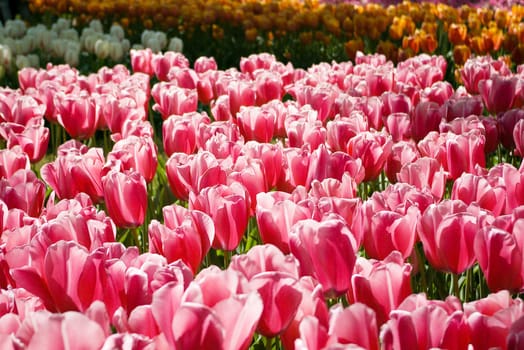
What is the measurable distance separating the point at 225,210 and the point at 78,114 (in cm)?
150

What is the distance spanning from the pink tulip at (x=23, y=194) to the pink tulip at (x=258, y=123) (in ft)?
3.23

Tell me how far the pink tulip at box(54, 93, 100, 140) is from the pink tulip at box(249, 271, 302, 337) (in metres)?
2.07

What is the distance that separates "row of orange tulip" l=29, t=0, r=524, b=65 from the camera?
19.7 ft

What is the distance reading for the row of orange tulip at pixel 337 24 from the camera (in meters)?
6.00

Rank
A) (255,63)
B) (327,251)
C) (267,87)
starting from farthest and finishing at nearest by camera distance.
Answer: (255,63), (267,87), (327,251)

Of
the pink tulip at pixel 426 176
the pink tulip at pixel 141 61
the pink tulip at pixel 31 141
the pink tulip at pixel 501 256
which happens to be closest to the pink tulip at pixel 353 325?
the pink tulip at pixel 501 256

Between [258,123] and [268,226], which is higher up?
[268,226]

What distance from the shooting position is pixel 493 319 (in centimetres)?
121

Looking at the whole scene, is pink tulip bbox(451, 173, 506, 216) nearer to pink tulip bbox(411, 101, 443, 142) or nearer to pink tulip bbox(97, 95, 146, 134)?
pink tulip bbox(411, 101, 443, 142)

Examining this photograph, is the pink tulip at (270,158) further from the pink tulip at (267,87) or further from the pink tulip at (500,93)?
the pink tulip at (500,93)

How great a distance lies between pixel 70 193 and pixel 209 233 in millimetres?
725

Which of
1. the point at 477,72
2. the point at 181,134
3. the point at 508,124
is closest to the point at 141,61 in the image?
the point at 477,72

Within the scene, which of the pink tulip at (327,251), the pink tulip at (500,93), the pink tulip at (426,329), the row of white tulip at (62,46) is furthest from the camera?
the row of white tulip at (62,46)

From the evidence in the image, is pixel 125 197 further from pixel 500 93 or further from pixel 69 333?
pixel 500 93
